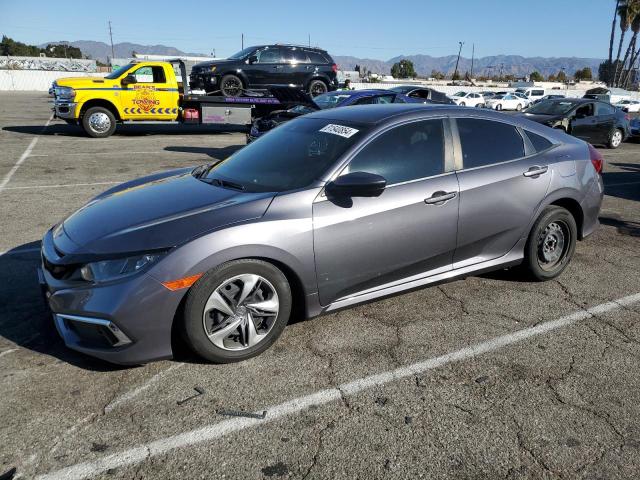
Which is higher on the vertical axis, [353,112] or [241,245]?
[353,112]

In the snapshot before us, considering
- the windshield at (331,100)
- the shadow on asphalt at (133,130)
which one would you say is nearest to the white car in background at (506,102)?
the shadow on asphalt at (133,130)

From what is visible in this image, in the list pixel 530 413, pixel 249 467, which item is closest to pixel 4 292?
pixel 249 467

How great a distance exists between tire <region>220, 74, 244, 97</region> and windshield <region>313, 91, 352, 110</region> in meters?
5.60

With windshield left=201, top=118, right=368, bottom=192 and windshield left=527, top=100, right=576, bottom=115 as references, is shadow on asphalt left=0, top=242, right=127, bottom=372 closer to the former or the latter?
windshield left=201, top=118, right=368, bottom=192

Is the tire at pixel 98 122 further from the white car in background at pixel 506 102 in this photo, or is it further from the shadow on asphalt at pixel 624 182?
the white car in background at pixel 506 102

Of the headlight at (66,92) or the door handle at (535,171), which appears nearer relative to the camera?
the door handle at (535,171)

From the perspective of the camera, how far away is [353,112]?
168 inches

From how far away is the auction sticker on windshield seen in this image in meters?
3.82

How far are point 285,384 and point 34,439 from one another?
1290mm

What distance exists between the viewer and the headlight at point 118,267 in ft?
9.71

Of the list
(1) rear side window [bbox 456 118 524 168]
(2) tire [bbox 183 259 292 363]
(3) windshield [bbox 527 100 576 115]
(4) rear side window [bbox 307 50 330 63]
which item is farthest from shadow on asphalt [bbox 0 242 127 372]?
(4) rear side window [bbox 307 50 330 63]

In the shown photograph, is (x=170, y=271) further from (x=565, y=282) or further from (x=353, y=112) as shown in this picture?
(x=565, y=282)

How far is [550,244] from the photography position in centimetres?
466

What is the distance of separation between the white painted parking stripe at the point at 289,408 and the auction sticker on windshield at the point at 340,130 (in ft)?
5.41
